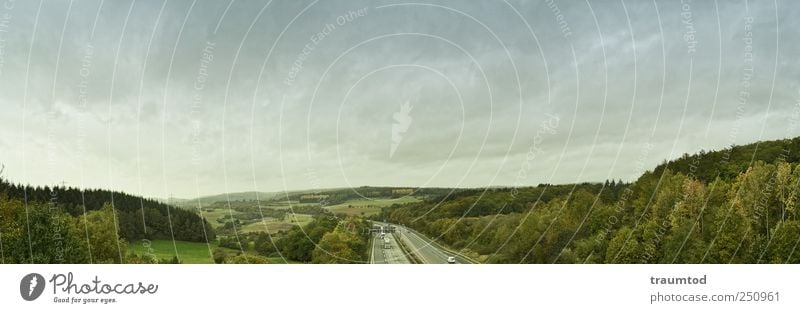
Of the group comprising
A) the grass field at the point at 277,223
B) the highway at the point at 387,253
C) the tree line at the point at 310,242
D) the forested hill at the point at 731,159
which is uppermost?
the forested hill at the point at 731,159

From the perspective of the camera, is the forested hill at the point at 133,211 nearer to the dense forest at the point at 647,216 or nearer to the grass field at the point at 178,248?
the grass field at the point at 178,248

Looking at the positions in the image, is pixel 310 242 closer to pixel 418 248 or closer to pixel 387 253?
pixel 387 253

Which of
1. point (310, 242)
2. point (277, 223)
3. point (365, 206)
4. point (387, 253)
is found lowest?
point (387, 253)

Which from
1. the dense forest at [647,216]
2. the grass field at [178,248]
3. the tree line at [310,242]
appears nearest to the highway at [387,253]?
the tree line at [310,242]

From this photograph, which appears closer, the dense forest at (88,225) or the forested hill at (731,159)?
the dense forest at (88,225)

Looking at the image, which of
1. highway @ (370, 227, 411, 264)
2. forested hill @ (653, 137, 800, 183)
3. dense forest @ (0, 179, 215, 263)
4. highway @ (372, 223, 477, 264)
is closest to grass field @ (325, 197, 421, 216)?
highway @ (372, 223, 477, 264)

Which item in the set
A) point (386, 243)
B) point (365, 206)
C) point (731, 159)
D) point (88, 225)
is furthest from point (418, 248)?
point (731, 159)
